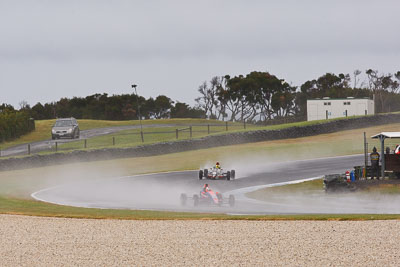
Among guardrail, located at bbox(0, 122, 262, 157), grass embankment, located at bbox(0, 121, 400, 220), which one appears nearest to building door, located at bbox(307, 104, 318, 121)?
guardrail, located at bbox(0, 122, 262, 157)

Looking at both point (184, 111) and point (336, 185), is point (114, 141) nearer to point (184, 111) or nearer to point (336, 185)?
point (336, 185)

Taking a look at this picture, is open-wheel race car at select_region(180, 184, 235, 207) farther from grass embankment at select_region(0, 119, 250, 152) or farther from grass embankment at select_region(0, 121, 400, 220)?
grass embankment at select_region(0, 119, 250, 152)

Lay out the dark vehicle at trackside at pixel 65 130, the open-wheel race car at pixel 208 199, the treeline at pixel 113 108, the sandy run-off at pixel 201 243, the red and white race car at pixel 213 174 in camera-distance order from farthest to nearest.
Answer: the treeline at pixel 113 108 < the dark vehicle at trackside at pixel 65 130 < the red and white race car at pixel 213 174 < the open-wheel race car at pixel 208 199 < the sandy run-off at pixel 201 243

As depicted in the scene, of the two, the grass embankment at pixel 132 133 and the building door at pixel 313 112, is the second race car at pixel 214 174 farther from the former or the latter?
the building door at pixel 313 112

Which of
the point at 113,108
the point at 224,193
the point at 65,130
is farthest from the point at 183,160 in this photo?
the point at 113,108

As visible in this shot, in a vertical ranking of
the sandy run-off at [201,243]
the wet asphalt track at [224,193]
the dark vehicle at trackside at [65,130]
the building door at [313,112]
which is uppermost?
the building door at [313,112]

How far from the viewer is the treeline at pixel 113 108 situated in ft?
452

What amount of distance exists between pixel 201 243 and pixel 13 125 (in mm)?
67647

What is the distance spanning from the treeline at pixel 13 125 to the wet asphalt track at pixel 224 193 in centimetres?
3732

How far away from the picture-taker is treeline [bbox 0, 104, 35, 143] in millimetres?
79438

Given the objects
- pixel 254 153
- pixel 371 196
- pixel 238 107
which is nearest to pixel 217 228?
pixel 371 196

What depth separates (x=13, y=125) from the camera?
8212 centimetres

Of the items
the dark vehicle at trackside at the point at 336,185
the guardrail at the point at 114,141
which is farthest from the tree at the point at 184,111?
the dark vehicle at trackside at the point at 336,185

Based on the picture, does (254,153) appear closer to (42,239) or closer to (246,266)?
(42,239)
